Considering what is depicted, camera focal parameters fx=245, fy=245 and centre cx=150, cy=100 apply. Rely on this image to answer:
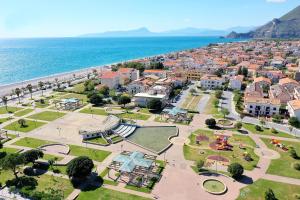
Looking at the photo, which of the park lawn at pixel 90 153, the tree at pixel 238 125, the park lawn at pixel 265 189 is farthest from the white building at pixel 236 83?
the park lawn at pixel 90 153

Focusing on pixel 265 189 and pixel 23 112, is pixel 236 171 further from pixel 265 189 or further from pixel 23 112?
pixel 23 112

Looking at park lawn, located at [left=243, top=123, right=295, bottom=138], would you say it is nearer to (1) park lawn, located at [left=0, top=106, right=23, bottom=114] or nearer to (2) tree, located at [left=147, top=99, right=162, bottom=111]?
(2) tree, located at [left=147, top=99, right=162, bottom=111]

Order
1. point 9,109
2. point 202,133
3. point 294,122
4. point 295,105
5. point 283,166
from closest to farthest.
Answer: point 283,166 → point 202,133 → point 294,122 → point 295,105 → point 9,109

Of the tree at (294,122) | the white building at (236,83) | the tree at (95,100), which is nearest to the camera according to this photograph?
the tree at (294,122)

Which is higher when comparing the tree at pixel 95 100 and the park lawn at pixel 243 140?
the tree at pixel 95 100

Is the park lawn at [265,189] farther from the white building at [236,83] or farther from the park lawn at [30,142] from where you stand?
the white building at [236,83]

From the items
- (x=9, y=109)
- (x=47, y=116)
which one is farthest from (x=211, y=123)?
(x=9, y=109)

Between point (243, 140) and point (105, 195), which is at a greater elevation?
point (243, 140)
